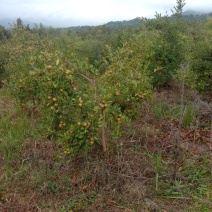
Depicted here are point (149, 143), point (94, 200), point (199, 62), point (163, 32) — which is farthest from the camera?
Answer: point (163, 32)

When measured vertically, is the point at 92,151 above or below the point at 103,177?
above

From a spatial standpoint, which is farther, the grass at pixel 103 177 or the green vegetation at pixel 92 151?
the grass at pixel 103 177

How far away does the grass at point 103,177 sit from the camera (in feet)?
9.43

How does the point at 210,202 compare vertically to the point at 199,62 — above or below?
below

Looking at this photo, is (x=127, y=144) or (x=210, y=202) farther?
(x=127, y=144)

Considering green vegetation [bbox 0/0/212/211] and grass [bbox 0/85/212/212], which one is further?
grass [bbox 0/85/212/212]

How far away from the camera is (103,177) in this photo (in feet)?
10.0

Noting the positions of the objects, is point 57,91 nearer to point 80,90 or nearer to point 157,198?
point 80,90

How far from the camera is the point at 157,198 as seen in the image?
297 cm

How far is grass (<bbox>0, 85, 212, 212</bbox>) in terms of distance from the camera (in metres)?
2.87

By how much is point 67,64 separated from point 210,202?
1989mm

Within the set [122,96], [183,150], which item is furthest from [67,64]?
[183,150]

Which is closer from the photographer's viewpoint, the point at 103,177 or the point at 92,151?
the point at 103,177

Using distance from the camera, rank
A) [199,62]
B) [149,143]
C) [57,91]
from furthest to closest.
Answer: [199,62], [149,143], [57,91]
